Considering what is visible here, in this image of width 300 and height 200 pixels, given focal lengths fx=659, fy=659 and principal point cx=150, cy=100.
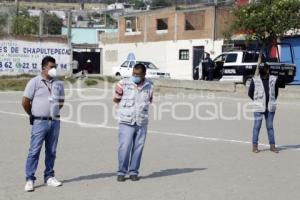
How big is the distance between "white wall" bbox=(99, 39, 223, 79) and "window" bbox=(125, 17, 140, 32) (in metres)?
1.83

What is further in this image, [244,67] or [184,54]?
[184,54]

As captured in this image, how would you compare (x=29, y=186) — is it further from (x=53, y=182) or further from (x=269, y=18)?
(x=269, y=18)

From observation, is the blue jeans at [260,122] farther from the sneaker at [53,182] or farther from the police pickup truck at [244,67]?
the police pickup truck at [244,67]

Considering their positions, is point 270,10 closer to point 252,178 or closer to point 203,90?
point 203,90

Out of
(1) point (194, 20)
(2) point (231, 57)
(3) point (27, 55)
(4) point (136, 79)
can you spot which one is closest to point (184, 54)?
(1) point (194, 20)

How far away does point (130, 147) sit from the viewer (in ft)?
32.1

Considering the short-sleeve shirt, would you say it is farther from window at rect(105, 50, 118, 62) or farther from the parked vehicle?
window at rect(105, 50, 118, 62)

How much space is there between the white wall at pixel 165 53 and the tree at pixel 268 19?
1302 centimetres

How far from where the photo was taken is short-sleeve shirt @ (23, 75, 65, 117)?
8.98 metres

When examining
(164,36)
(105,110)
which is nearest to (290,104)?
(105,110)

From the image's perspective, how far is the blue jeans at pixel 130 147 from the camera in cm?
972

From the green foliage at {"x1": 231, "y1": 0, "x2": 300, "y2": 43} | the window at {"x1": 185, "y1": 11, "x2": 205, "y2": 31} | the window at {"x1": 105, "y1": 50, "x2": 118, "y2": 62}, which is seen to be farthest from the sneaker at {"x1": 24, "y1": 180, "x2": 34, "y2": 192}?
the window at {"x1": 105, "y1": 50, "x2": 118, "y2": 62}

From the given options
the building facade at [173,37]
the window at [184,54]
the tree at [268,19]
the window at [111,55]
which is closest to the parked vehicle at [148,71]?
the tree at [268,19]

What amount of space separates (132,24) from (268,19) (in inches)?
1260
